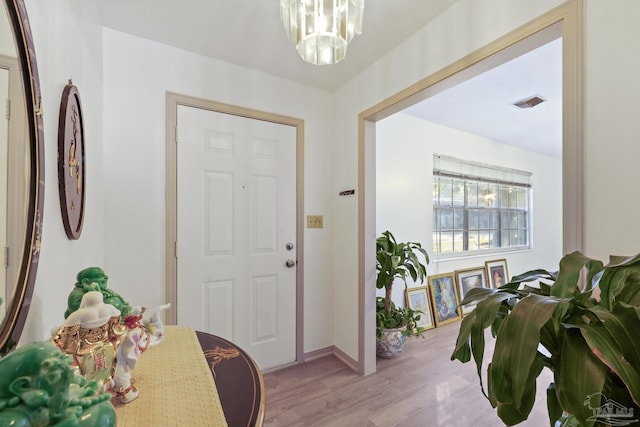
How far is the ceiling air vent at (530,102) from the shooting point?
2.62 meters

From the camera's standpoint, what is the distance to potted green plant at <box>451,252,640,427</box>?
0.51 metres

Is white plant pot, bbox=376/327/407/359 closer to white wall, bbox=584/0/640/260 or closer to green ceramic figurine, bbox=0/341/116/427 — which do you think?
white wall, bbox=584/0/640/260

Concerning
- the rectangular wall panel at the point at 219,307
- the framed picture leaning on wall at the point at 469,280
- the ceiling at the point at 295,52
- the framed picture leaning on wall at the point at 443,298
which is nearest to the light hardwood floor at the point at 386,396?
the rectangular wall panel at the point at 219,307

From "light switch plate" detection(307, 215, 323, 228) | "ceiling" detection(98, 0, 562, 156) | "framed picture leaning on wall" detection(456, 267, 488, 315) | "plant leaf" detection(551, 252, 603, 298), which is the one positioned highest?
"ceiling" detection(98, 0, 562, 156)

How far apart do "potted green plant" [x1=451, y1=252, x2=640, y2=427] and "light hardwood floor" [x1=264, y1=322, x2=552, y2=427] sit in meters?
1.36

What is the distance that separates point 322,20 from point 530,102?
8.78 feet

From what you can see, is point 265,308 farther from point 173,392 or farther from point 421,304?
point 421,304

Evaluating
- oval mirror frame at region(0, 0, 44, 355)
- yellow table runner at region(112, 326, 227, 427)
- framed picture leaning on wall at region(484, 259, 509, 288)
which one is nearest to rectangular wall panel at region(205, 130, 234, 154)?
oval mirror frame at region(0, 0, 44, 355)

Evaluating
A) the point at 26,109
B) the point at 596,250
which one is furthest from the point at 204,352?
the point at 596,250

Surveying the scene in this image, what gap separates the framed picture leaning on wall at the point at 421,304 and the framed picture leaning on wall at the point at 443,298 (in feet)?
0.24

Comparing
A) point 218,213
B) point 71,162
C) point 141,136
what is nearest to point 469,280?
point 218,213

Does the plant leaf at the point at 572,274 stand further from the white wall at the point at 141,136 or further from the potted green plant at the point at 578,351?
the white wall at the point at 141,136

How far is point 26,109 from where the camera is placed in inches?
25.1

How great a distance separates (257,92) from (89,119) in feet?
3.85
